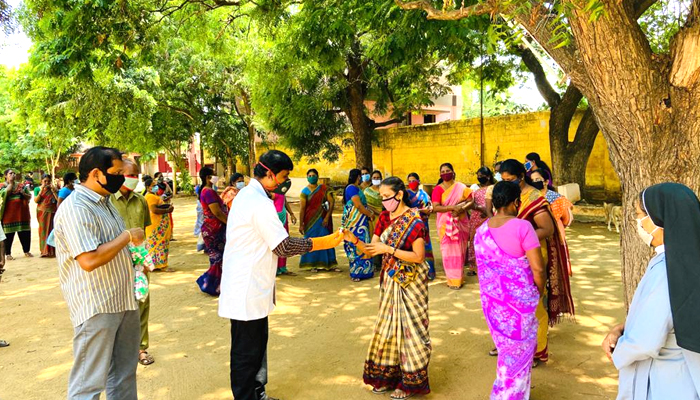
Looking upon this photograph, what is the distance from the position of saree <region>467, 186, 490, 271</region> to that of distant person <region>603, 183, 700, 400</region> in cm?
450

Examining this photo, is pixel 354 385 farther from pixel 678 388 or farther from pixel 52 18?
pixel 52 18

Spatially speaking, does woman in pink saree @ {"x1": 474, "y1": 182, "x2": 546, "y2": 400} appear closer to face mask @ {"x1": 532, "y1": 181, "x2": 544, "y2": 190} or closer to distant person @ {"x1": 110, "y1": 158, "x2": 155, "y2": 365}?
face mask @ {"x1": 532, "y1": 181, "x2": 544, "y2": 190}

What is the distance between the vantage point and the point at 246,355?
3361mm

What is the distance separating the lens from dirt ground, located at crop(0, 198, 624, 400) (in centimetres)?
389

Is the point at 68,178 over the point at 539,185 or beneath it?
over

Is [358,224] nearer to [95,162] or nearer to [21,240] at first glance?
[95,162]

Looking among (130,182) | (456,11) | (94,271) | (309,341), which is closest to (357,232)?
(309,341)

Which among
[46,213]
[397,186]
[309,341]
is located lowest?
[309,341]

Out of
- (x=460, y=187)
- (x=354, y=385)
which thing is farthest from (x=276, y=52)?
(x=354, y=385)

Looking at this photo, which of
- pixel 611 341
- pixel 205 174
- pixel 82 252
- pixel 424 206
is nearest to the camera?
pixel 611 341

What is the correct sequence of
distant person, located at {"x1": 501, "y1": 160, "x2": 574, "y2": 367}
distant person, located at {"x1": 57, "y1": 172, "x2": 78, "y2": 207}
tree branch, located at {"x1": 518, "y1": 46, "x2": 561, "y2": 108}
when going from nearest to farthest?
distant person, located at {"x1": 501, "y1": 160, "x2": 574, "y2": 367} → distant person, located at {"x1": 57, "y1": 172, "x2": 78, "y2": 207} → tree branch, located at {"x1": 518, "y1": 46, "x2": 561, "y2": 108}

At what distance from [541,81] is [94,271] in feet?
43.9

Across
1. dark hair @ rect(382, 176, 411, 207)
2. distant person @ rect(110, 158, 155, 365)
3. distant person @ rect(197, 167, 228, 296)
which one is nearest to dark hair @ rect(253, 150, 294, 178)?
dark hair @ rect(382, 176, 411, 207)

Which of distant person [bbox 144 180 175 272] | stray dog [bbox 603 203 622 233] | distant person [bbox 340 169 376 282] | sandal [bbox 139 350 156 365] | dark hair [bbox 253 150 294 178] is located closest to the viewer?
dark hair [bbox 253 150 294 178]
